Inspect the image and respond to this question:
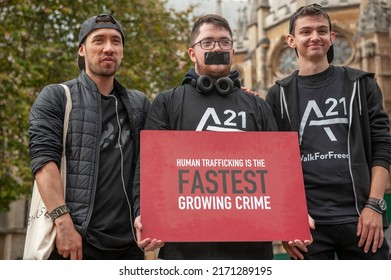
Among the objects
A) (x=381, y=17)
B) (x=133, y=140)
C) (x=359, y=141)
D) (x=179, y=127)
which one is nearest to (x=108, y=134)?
(x=133, y=140)

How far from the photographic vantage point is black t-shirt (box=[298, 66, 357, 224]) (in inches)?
147

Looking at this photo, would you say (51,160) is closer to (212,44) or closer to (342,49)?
(212,44)

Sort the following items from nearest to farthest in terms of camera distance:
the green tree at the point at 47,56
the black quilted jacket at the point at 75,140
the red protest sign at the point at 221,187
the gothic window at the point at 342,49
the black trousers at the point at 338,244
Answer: the red protest sign at the point at 221,187 → the black quilted jacket at the point at 75,140 → the black trousers at the point at 338,244 → the green tree at the point at 47,56 → the gothic window at the point at 342,49

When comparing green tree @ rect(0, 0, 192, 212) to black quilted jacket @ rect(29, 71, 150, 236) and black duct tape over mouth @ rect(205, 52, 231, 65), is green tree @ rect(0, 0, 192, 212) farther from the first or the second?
black duct tape over mouth @ rect(205, 52, 231, 65)

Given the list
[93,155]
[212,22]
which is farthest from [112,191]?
[212,22]

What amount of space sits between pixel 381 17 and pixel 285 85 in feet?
90.5

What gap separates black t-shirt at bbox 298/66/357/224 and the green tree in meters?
9.39

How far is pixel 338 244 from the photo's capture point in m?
3.70

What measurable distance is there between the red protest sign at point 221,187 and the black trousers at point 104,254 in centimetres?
49

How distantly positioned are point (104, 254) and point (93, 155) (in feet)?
2.03

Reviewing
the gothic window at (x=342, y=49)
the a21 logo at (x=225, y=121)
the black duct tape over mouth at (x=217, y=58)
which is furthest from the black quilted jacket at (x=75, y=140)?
the gothic window at (x=342, y=49)

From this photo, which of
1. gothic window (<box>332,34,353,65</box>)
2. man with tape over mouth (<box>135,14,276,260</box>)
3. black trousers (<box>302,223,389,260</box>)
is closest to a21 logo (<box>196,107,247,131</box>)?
man with tape over mouth (<box>135,14,276,260</box>)

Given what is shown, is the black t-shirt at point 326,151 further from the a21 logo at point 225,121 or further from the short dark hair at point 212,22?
the short dark hair at point 212,22

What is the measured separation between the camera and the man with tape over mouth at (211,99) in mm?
3705
